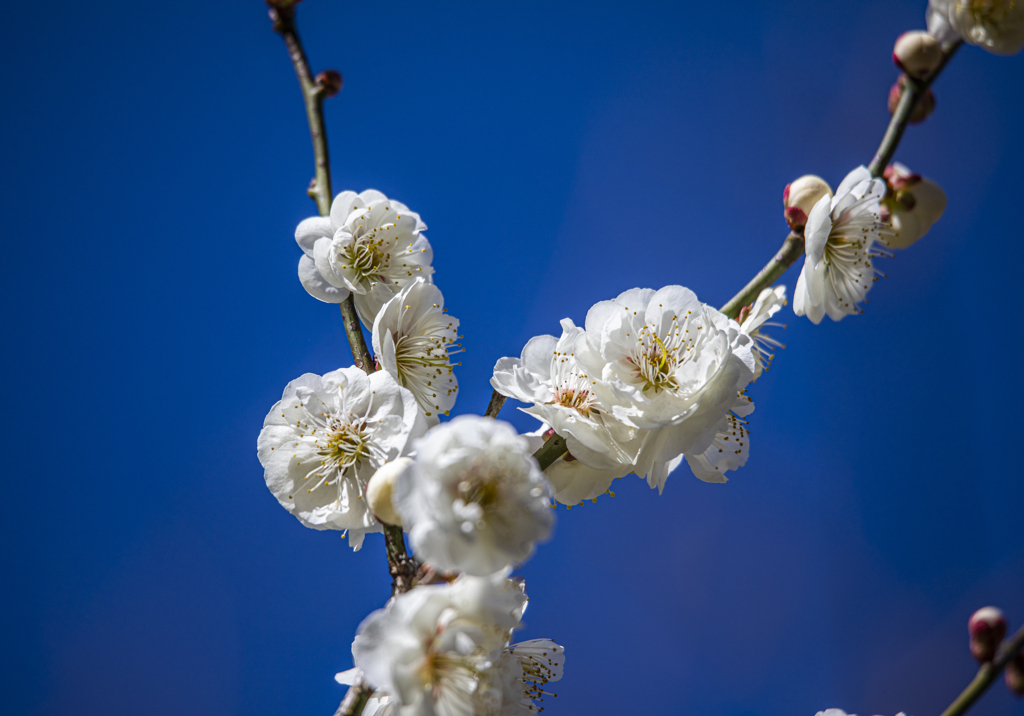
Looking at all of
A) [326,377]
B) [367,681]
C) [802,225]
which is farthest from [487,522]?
[802,225]

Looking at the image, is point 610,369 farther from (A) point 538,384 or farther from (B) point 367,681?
(B) point 367,681

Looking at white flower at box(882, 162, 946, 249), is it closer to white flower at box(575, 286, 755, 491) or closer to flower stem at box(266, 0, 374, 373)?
white flower at box(575, 286, 755, 491)

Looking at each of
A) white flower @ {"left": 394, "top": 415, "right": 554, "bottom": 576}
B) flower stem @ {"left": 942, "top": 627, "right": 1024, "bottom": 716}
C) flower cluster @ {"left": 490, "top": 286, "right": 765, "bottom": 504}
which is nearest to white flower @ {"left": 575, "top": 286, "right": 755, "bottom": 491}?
flower cluster @ {"left": 490, "top": 286, "right": 765, "bottom": 504}

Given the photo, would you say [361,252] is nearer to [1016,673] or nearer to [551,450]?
[551,450]

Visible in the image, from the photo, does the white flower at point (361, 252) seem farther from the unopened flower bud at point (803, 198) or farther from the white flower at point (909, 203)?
the white flower at point (909, 203)

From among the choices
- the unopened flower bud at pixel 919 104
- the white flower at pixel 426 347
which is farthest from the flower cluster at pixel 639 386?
the unopened flower bud at pixel 919 104

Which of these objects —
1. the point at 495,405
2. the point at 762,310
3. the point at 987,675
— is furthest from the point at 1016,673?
the point at 495,405
